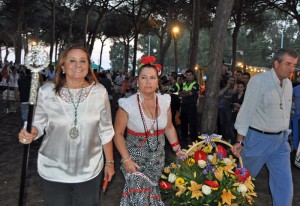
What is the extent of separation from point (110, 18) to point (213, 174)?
42844mm

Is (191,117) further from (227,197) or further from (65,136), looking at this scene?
(65,136)

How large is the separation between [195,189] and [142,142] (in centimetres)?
68

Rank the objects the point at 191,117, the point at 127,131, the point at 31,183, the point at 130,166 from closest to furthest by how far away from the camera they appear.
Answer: the point at 130,166, the point at 127,131, the point at 31,183, the point at 191,117

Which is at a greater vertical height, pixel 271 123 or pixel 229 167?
pixel 271 123

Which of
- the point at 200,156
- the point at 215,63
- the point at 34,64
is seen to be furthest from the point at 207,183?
the point at 215,63

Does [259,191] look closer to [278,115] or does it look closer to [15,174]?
[278,115]

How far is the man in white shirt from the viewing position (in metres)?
4.32

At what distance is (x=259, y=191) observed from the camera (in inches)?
248

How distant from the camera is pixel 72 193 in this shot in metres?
3.26

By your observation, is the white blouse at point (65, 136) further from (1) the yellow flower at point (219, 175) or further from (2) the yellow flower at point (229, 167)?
(2) the yellow flower at point (229, 167)

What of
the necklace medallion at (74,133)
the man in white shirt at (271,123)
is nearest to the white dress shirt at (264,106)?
the man in white shirt at (271,123)

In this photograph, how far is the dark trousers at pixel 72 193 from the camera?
316cm

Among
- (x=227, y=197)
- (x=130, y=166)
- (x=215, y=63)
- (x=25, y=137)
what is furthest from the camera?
(x=215, y=63)

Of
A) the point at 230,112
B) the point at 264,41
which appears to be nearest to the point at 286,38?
the point at 264,41
